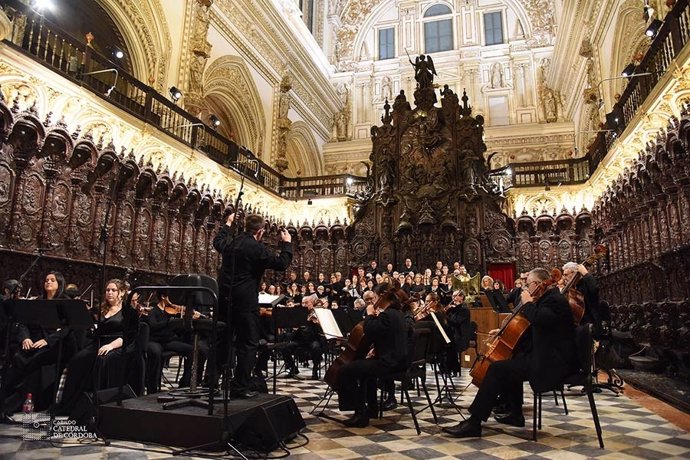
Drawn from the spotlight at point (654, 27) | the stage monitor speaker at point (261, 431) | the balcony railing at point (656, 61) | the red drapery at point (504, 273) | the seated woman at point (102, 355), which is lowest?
the stage monitor speaker at point (261, 431)

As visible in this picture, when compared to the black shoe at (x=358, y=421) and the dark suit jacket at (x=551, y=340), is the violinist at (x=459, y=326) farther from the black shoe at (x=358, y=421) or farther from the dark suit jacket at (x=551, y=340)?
the dark suit jacket at (x=551, y=340)

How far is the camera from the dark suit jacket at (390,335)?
13.8ft

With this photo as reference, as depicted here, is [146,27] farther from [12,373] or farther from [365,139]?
[365,139]

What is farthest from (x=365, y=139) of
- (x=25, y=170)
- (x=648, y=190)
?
(x=25, y=170)

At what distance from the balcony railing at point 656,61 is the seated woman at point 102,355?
905 cm

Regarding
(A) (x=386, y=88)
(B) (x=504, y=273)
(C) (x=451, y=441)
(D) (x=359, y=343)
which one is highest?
(A) (x=386, y=88)

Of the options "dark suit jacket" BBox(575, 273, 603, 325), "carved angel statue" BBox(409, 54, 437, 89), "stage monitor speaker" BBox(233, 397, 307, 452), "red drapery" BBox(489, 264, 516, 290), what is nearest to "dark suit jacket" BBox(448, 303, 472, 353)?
"dark suit jacket" BBox(575, 273, 603, 325)

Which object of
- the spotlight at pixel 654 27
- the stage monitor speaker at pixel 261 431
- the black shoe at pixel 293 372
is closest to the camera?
the stage monitor speaker at pixel 261 431

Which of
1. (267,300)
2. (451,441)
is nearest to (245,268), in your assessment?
(267,300)

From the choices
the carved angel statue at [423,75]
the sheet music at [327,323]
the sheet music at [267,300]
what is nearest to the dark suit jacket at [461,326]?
the sheet music at [327,323]

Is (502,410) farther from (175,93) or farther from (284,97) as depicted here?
(284,97)

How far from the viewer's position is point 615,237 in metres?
12.5

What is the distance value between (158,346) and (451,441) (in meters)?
3.37

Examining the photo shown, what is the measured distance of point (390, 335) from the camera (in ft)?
13.9
